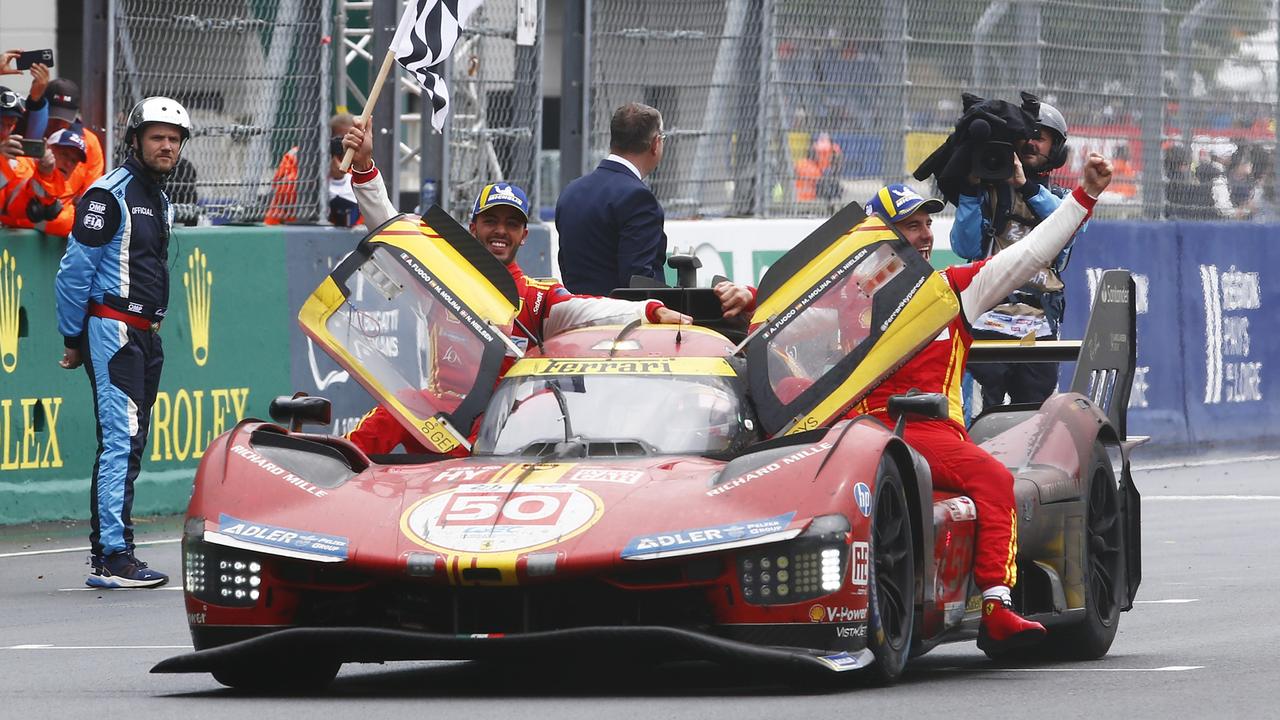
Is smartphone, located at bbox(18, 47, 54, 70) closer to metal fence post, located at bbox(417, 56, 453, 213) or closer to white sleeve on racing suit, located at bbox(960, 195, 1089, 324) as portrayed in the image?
metal fence post, located at bbox(417, 56, 453, 213)

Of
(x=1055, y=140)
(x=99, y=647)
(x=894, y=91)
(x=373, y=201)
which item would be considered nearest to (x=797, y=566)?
(x=99, y=647)

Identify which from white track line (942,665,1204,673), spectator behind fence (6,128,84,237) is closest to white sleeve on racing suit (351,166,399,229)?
white track line (942,665,1204,673)

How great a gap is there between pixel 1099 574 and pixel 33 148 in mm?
6721

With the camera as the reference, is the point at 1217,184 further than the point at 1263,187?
No

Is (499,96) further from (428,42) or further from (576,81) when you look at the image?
(428,42)

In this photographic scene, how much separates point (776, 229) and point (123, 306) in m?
6.94

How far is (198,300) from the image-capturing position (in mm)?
14562

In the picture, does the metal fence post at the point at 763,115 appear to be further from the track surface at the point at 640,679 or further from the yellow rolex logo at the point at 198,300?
the track surface at the point at 640,679

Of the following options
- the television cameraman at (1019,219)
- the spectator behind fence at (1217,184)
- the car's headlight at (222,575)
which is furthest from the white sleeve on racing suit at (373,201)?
the spectator behind fence at (1217,184)

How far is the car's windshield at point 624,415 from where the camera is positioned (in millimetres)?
8148

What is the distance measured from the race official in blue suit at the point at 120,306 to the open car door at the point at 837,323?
381cm

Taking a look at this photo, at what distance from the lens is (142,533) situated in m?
13.7

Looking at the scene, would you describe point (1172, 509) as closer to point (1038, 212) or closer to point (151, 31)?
point (1038, 212)

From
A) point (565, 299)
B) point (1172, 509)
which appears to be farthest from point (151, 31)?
point (1172, 509)
